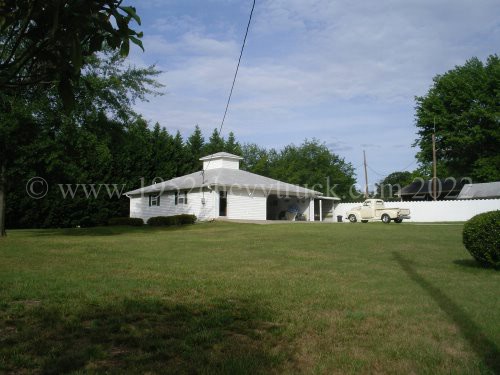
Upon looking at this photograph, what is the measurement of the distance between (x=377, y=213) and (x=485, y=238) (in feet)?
76.3

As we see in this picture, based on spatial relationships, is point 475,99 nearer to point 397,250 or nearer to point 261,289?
point 397,250

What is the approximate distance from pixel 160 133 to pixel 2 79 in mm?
44709

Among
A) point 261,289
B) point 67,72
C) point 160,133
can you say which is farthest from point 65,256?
point 160,133

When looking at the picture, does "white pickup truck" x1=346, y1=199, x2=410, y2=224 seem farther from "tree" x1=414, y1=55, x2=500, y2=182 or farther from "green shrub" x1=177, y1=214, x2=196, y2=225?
"tree" x1=414, y1=55, x2=500, y2=182

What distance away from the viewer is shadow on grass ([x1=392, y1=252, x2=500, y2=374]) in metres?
4.61

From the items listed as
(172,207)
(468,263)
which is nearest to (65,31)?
(468,263)

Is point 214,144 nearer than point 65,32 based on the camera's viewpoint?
No

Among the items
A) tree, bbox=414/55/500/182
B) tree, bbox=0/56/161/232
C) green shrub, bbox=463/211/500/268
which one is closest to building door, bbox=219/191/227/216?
tree, bbox=0/56/161/232

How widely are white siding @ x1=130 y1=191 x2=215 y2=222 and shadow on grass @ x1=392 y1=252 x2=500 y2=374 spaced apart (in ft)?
82.9

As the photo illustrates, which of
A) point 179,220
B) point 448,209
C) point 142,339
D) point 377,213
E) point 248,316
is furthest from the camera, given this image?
point 448,209

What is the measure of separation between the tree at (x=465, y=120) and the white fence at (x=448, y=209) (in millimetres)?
16928

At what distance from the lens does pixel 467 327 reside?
5750 millimetres

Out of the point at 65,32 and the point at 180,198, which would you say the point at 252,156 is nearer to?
the point at 180,198

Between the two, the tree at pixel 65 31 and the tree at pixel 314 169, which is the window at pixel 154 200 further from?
the tree at pixel 65 31
